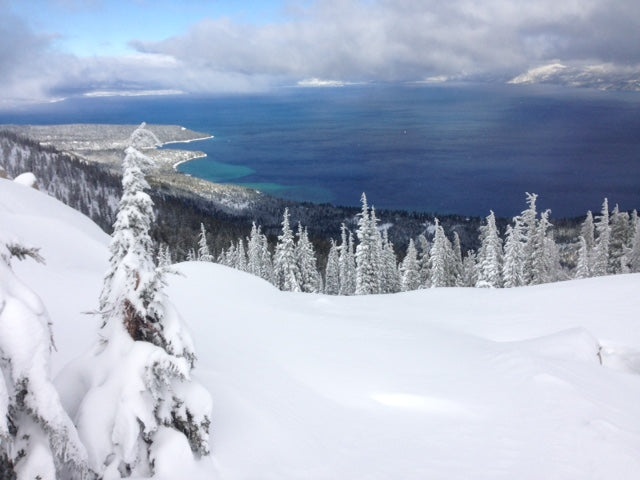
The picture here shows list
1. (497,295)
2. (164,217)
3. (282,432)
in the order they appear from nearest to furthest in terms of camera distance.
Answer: (282,432), (497,295), (164,217)

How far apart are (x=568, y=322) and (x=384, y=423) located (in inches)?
414

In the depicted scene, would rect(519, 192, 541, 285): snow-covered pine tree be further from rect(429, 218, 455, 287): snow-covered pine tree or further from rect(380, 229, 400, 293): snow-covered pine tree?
rect(380, 229, 400, 293): snow-covered pine tree

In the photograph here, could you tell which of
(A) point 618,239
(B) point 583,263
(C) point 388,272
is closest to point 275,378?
(C) point 388,272

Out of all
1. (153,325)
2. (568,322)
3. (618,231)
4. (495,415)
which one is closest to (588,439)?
(495,415)

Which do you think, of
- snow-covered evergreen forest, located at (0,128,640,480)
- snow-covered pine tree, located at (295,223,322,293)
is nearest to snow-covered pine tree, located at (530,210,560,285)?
snow-covered evergreen forest, located at (0,128,640,480)

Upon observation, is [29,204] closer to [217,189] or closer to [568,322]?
[568,322]

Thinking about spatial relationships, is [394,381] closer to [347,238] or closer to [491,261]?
[491,261]

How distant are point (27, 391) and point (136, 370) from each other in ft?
4.09

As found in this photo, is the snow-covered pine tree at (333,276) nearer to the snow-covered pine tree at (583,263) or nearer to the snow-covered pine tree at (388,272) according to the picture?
the snow-covered pine tree at (388,272)

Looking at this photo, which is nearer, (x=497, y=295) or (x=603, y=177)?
(x=497, y=295)

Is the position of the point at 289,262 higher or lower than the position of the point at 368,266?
higher

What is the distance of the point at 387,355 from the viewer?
10.3 meters

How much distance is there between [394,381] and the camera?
885 cm

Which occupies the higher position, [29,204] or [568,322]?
[29,204]
